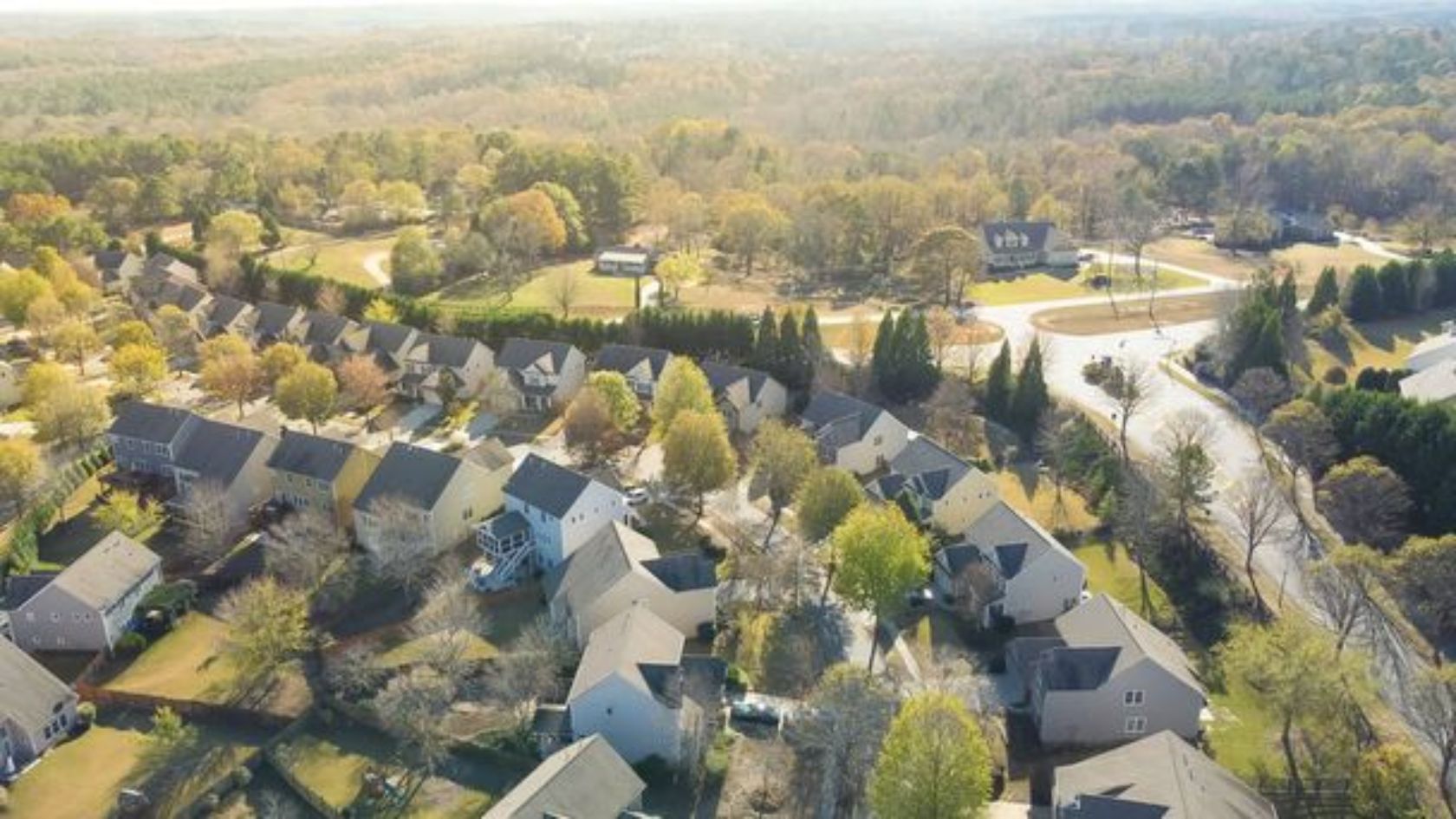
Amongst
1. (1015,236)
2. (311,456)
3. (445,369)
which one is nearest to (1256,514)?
(311,456)

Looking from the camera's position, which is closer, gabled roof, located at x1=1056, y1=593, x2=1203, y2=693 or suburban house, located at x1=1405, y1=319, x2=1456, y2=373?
gabled roof, located at x1=1056, y1=593, x2=1203, y2=693

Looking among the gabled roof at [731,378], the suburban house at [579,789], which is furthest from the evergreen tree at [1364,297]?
the suburban house at [579,789]

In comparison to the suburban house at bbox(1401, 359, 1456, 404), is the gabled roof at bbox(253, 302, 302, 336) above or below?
below

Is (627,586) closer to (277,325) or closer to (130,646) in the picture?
(130,646)

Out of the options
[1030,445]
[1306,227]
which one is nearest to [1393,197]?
[1306,227]

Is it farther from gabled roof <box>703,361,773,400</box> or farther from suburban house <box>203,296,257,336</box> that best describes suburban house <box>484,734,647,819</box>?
suburban house <box>203,296,257,336</box>

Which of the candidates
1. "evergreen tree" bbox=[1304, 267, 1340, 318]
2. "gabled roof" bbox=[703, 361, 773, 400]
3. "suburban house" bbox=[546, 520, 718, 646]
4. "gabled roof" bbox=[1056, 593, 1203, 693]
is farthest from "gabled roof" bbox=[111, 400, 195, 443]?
"evergreen tree" bbox=[1304, 267, 1340, 318]
